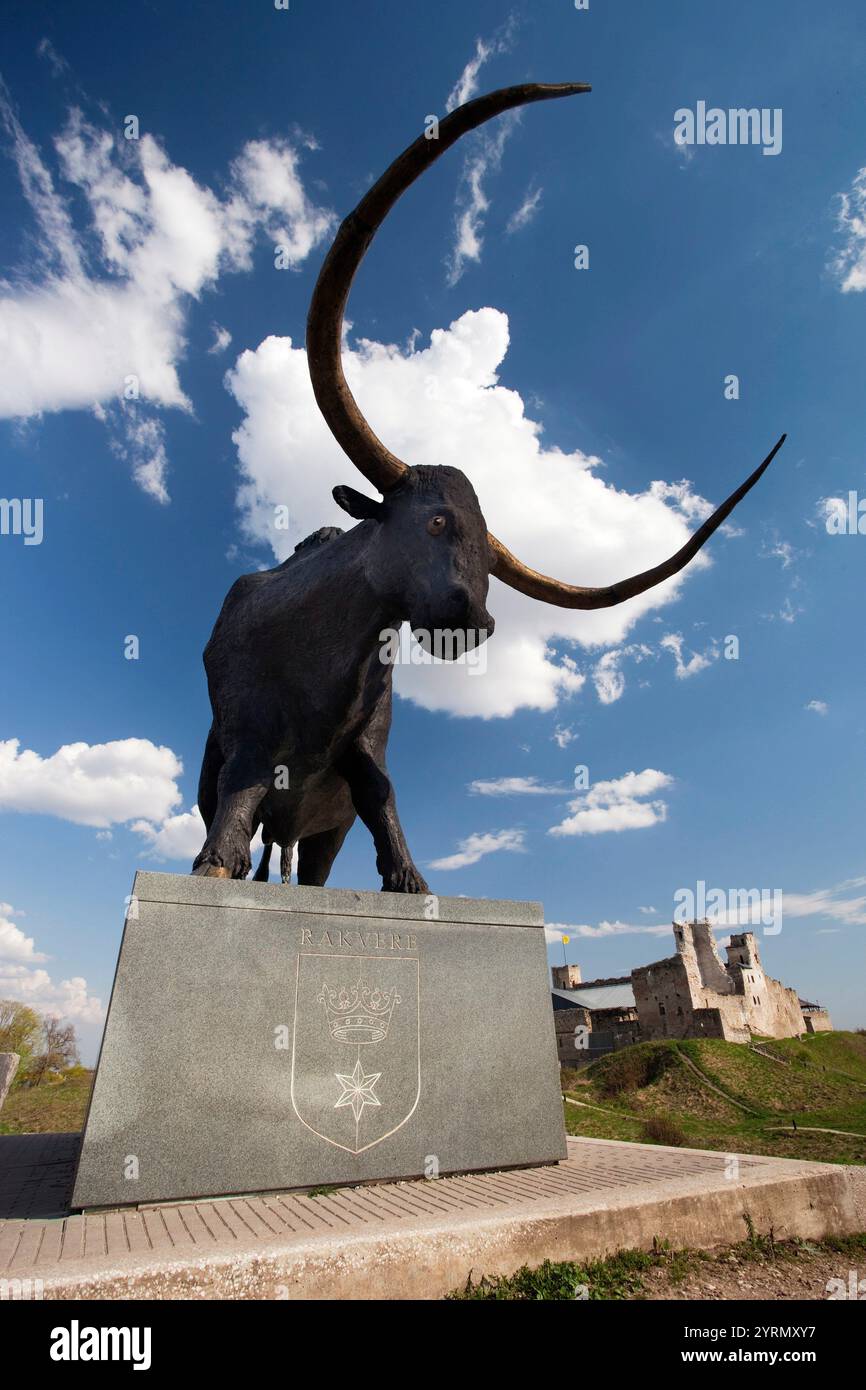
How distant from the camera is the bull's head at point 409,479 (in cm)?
288

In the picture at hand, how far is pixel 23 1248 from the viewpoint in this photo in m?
1.99

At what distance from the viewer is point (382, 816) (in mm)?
4152

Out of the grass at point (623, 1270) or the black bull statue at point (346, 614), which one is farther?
the black bull statue at point (346, 614)

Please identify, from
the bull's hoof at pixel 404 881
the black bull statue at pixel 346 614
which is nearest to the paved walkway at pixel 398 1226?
the bull's hoof at pixel 404 881

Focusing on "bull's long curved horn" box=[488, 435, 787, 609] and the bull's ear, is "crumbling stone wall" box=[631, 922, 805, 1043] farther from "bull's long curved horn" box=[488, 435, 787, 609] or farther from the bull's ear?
the bull's ear

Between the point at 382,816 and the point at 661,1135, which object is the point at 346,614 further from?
the point at 661,1135

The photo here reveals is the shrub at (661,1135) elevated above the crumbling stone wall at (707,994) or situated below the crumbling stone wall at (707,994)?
below

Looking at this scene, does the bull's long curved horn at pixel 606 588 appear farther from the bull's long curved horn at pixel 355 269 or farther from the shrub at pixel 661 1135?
the shrub at pixel 661 1135

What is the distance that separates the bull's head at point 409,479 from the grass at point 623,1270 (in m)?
2.34

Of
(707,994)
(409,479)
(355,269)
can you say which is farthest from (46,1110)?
(707,994)

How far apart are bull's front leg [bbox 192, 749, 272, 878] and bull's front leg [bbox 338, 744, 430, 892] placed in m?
0.53
